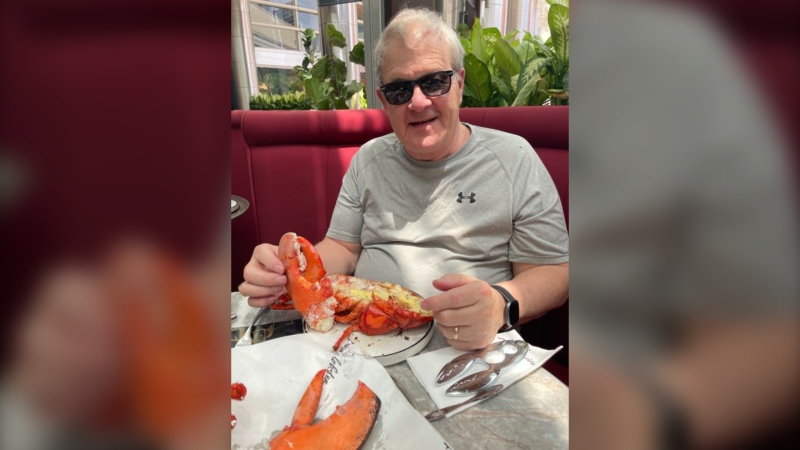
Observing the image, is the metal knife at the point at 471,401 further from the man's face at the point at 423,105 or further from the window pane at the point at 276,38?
the window pane at the point at 276,38

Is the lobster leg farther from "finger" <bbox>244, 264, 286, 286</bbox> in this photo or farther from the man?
the man

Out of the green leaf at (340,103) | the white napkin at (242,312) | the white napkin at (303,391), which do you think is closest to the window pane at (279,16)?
the green leaf at (340,103)

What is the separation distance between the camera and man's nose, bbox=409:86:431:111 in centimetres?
133

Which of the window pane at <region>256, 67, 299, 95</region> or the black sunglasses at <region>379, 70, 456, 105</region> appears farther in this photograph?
the window pane at <region>256, 67, 299, 95</region>

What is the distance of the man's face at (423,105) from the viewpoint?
4.36 feet

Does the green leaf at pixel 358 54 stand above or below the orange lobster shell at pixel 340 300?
above

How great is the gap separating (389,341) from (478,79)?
1.64 metres

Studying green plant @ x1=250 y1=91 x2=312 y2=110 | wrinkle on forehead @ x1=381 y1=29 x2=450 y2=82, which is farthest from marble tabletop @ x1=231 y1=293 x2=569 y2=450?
green plant @ x1=250 y1=91 x2=312 y2=110

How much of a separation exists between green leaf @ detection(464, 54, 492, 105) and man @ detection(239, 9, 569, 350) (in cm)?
67

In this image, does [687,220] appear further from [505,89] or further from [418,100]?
[505,89]

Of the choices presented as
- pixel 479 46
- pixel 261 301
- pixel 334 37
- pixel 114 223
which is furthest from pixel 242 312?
pixel 334 37

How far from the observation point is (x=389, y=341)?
87cm

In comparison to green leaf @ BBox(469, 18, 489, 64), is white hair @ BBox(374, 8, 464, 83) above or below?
below

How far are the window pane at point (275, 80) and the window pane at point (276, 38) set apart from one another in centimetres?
44
